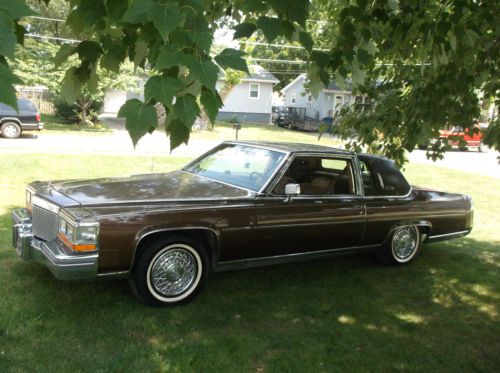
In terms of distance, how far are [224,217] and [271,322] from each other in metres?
1.02

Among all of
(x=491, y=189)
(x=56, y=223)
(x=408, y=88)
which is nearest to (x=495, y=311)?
(x=408, y=88)

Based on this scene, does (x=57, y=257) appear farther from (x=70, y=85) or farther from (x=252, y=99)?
(x=252, y=99)

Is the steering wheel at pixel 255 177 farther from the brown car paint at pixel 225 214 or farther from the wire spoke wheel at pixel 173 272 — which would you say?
the wire spoke wheel at pixel 173 272

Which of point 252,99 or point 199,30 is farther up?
point 252,99

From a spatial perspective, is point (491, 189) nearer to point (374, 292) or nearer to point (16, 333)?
point (374, 292)

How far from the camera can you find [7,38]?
1.27 metres

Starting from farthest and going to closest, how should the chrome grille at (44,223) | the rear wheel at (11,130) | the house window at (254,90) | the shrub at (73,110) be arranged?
the house window at (254,90), the shrub at (73,110), the rear wheel at (11,130), the chrome grille at (44,223)

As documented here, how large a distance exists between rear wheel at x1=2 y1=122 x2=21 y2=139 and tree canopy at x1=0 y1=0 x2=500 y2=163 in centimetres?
1457

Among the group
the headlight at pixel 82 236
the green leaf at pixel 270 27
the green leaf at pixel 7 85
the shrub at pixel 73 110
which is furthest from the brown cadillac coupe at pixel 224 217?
the shrub at pixel 73 110

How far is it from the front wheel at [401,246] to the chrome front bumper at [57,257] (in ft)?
11.6

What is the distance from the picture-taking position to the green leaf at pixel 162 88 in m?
1.66

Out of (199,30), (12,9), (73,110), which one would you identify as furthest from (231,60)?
(73,110)

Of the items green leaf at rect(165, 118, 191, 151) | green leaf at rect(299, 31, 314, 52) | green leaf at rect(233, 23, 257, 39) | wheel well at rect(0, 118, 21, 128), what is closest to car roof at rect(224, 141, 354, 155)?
green leaf at rect(299, 31, 314, 52)

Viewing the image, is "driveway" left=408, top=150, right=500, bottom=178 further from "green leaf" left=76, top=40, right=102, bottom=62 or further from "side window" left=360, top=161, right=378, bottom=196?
"green leaf" left=76, top=40, right=102, bottom=62
